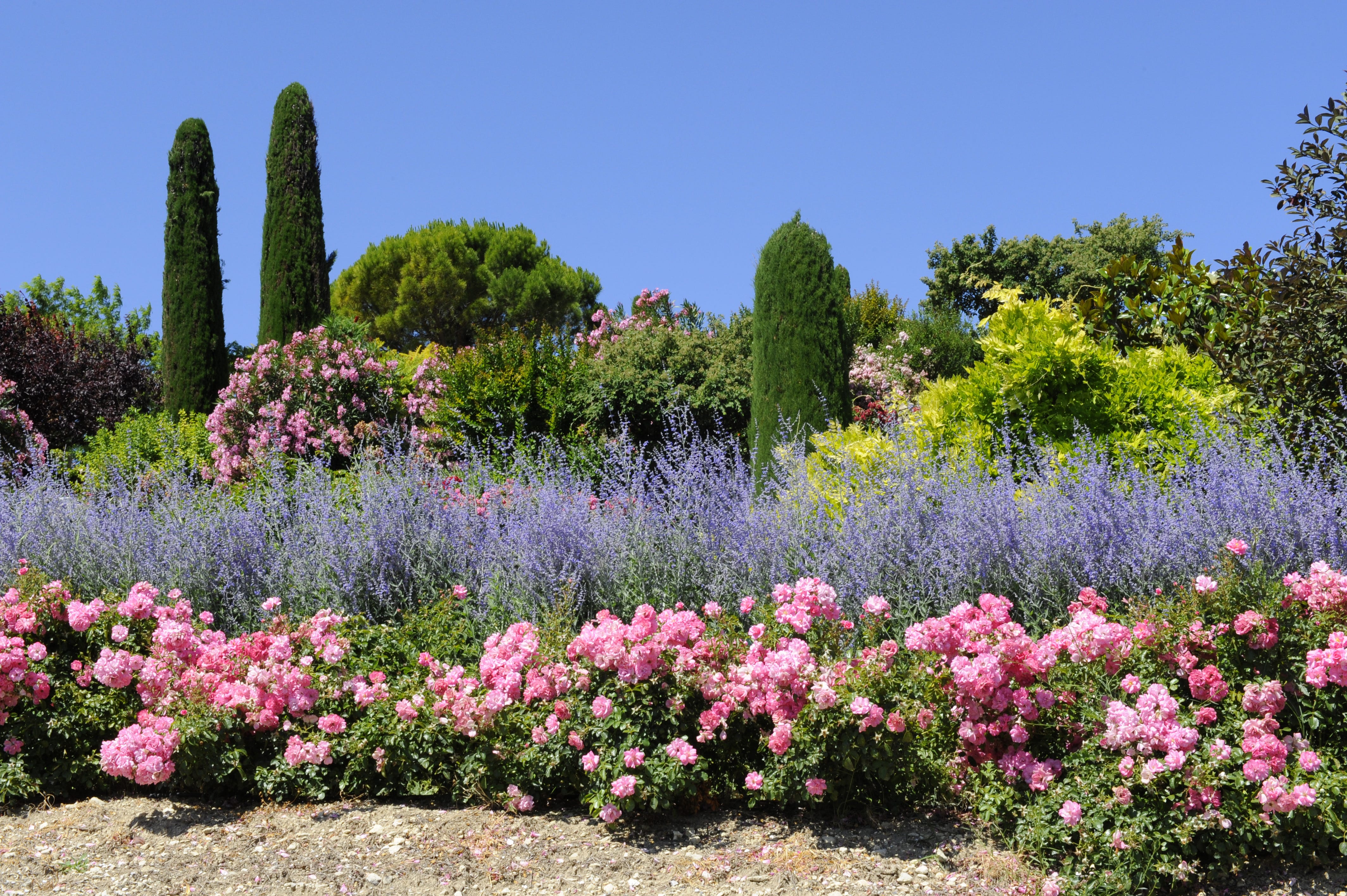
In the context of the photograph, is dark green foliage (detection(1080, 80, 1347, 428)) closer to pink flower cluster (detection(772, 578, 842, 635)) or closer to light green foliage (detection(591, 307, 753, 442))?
pink flower cluster (detection(772, 578, 842, 635))

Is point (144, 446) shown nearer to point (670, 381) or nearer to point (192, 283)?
point (192, 283)

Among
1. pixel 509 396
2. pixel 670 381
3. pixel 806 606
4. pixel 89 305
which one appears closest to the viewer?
pixel 806 606

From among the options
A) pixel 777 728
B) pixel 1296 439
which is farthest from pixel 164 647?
pixel 1296 439

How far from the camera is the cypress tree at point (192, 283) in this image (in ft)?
55.3

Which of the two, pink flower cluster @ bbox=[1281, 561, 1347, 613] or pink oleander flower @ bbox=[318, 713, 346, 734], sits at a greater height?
pink flower cluster @ bbox=[1281, 561, 1347, 613]

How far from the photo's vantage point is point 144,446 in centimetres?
1320

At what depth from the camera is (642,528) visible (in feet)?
16.8

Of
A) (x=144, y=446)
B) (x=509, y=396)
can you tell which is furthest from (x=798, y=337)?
(x=144, y=446)

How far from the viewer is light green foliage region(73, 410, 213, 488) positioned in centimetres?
1180

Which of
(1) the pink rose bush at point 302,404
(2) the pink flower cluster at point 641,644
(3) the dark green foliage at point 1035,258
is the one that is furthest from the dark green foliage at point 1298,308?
(3) the dark green foliage at point 1035,258

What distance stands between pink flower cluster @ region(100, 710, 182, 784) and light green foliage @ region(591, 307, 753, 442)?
726cm

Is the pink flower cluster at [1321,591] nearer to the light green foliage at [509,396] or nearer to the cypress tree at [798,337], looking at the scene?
the cypress tree at [798,337]

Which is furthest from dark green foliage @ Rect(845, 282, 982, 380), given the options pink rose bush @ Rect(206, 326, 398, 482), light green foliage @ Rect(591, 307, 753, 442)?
pink rose bush @ Rect(206, 326, 398, 482)

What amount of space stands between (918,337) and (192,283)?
12.9 m
